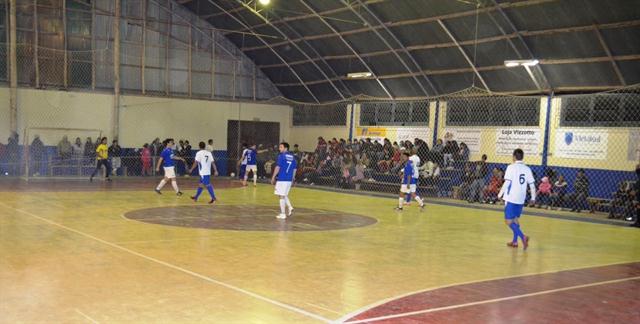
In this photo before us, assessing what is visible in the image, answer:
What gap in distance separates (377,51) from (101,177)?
13.7 meters

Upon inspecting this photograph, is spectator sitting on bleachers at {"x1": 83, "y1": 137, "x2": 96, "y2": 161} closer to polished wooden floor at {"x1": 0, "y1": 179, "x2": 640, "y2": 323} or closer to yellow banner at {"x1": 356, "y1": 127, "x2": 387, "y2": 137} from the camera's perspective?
polished wooden floor at {"x1": 0, "y1": 179, "x2": 640, "y2": 323}

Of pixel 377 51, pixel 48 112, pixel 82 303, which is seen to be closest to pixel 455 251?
pixel 82 303

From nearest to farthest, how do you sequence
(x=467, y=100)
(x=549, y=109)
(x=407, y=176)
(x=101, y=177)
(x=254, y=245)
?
(x=254, y=245), (x=407, y=176), (x=549, y=109), (x=467, y=100), (x=101, y=177)

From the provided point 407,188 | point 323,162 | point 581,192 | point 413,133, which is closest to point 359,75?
point 413,133

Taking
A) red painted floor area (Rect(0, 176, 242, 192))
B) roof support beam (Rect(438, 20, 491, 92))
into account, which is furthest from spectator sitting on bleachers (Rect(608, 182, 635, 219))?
red painted floor area (Rect(0, 176, 242, 192))

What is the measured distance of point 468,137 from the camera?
1036 inches

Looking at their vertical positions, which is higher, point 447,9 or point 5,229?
point 447,9

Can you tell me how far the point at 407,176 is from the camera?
19.0 meters

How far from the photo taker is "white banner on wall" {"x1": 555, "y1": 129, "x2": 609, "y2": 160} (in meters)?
21.9

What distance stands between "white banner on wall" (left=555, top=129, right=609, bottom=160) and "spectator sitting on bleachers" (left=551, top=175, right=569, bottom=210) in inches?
60.8

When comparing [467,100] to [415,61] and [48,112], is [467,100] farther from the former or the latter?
[48,112]

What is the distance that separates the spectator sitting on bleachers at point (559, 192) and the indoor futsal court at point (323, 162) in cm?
5

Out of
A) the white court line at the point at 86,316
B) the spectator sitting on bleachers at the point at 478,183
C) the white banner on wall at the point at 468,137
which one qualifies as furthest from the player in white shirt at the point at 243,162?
the white court line at the point at 86,316

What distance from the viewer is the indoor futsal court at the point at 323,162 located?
27.0ft
